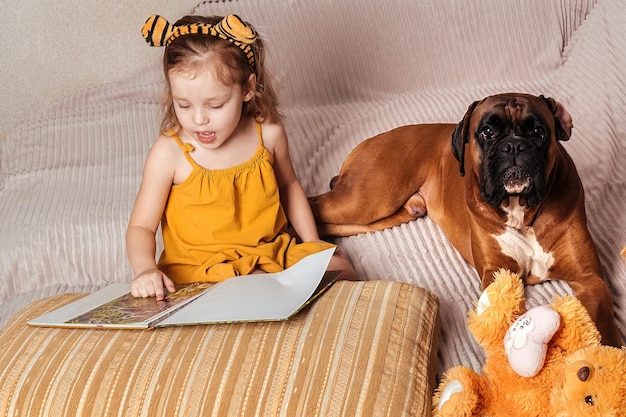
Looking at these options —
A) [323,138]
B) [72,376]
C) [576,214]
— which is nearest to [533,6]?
[323,138]

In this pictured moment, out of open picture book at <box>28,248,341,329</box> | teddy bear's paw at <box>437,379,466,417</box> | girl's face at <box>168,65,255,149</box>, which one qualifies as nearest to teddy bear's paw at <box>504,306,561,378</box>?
teddy bear's paw at <box>437,379,466,417</box>

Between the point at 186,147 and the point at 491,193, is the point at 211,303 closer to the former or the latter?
the point at 186,147

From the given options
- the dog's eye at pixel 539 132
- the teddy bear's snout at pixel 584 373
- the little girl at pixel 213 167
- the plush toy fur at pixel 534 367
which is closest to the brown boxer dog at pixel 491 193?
the dog's eye at pixel 539 132

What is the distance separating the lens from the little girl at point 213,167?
2.01 m

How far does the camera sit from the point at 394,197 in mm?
2576

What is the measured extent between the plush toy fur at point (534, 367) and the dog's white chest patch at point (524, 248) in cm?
58

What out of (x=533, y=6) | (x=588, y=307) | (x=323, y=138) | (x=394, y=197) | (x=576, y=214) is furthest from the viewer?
(x=533, y=6)

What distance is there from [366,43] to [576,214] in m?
1.45

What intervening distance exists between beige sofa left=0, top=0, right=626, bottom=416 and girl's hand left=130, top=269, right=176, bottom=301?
0.76 feet

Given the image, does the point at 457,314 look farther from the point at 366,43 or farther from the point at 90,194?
the point at 366,43

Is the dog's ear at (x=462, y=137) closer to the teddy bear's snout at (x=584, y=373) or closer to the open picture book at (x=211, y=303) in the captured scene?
the open picture book at (x=211, y=303)

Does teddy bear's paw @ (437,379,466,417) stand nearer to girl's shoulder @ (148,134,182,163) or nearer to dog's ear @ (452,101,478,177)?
dog's ear @ (452,101,478,177)

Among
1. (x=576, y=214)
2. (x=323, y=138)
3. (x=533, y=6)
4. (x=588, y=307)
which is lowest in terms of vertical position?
(x=588, y=307)

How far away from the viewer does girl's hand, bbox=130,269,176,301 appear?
1887mm
